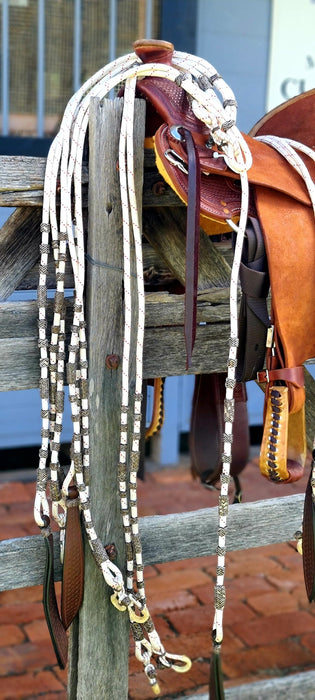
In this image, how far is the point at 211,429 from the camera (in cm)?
216

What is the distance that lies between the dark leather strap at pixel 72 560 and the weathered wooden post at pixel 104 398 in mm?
37

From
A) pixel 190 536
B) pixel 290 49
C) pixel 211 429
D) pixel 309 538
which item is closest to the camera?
pixel 309 538

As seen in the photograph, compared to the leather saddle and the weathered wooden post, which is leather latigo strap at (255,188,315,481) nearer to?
the leather saddle

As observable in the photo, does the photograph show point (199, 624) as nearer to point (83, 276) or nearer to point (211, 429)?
point (211, 429)

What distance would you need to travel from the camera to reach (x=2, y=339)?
1487 mm

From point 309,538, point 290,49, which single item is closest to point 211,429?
point 309,538

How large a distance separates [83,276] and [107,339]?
0.13 m

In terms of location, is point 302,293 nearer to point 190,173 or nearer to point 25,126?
point 190,173

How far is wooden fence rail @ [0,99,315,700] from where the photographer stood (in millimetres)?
1479

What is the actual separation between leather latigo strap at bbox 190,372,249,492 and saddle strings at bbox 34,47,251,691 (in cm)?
55

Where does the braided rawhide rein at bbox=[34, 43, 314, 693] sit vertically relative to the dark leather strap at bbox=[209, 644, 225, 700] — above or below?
above

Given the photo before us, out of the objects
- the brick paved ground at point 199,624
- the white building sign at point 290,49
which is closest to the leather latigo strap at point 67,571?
the brick paved ground at point 199,624

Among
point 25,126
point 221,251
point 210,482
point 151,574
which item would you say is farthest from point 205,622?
Result: point 25,126

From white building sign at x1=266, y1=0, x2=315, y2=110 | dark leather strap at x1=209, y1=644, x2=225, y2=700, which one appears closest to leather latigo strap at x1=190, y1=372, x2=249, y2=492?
dark leather strap at x1=209, y1=644, x2=225, y2=700
